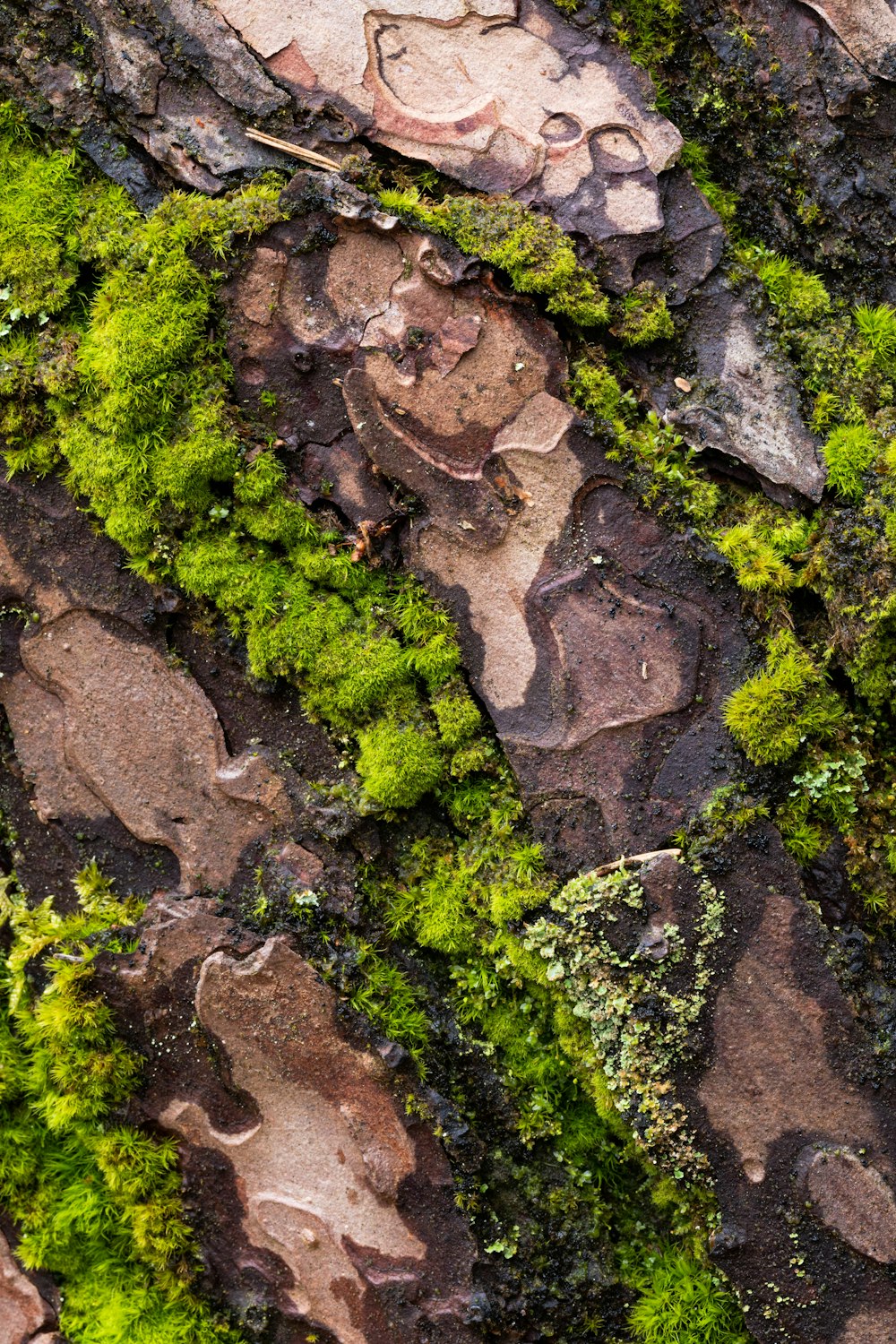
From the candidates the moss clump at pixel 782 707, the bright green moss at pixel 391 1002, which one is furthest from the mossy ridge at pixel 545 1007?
the moss clump at pixel 782 707

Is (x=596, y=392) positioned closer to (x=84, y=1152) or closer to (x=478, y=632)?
(x=478, y=632)

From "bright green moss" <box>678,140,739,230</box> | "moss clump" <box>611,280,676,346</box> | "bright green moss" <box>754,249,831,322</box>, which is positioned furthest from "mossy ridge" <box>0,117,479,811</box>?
"bright green moss" <box>754,249,831,322</box>

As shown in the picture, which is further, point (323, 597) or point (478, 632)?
point (323, 597)

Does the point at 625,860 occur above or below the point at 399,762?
above

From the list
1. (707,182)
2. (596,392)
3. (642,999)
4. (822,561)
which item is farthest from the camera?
(707,182)

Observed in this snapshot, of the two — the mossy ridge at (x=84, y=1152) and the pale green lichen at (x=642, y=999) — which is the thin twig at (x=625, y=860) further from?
the mossy ridge at (x=84, y=1152)

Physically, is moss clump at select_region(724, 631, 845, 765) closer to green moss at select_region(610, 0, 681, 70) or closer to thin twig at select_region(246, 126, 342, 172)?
green moss at select_region(610, 0, 681, 70)

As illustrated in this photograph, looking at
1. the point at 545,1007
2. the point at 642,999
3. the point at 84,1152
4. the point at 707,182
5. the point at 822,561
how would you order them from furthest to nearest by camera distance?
the point at 84,1152, the point at 707,182, the point at 545,1007, the point at 822,561, the point at 642,999

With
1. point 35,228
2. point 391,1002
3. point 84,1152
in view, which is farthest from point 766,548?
point 84,1152
